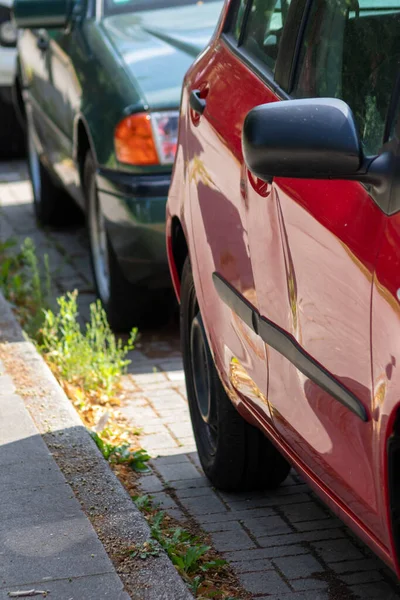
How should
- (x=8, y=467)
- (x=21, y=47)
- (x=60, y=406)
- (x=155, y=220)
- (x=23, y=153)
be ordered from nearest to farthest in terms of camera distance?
(x=8, y=467) < (x=60, y=406) < (x=155, y=220) < (x=21, y=47) < (x=23, y=153)

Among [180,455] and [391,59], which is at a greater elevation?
[391,59]

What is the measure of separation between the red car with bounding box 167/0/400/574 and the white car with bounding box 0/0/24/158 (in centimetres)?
682

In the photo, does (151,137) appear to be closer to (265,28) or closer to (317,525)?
(265,28)

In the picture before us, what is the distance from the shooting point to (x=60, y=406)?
446cm

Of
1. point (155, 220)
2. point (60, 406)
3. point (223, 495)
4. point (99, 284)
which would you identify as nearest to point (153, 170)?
point (155, 220)

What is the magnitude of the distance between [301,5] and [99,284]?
3.24 meters

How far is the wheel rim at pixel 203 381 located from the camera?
4027mm

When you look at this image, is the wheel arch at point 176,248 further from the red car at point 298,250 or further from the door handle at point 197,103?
the door handle at point 197,103

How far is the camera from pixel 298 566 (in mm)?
3555

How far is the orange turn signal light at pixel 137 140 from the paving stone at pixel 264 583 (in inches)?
97.1

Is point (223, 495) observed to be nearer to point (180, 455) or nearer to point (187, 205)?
point (180, 455)

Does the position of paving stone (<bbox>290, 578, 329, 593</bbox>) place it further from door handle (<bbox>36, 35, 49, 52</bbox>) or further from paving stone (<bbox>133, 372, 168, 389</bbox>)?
door handle (<bbox>36, 35, 49, 52</bbox>)

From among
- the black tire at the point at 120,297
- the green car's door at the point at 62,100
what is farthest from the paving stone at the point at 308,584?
the green car's door at the point at 62,100

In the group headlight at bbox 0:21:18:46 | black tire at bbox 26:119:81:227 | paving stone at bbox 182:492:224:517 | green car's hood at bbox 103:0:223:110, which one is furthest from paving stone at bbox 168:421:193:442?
headlight at bbox 0:21:18:46
